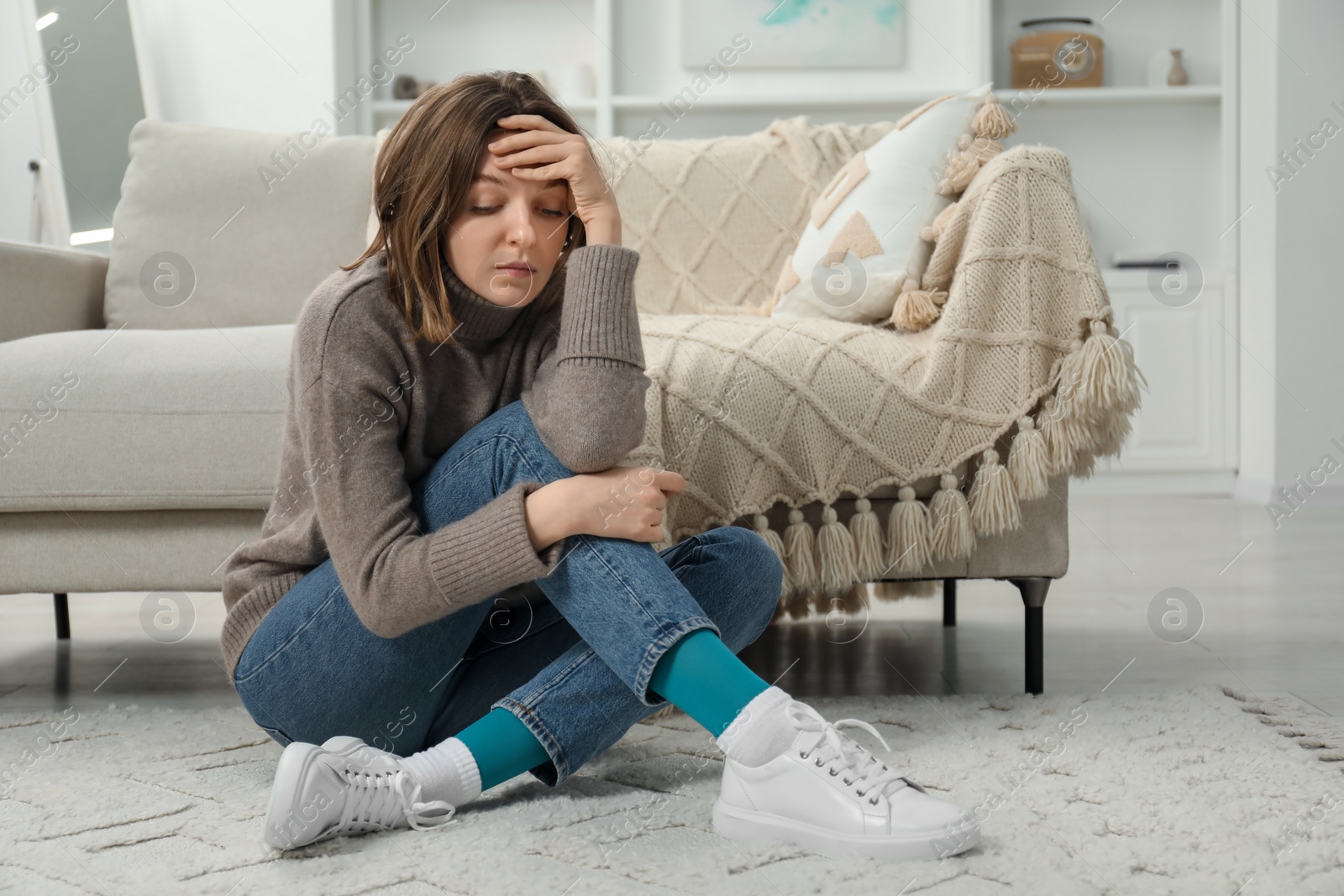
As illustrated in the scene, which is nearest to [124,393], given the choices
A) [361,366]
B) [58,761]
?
[58,761]

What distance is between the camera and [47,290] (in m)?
1.70

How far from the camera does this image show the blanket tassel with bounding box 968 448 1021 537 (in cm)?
123

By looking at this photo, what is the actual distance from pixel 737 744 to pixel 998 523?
0.53m

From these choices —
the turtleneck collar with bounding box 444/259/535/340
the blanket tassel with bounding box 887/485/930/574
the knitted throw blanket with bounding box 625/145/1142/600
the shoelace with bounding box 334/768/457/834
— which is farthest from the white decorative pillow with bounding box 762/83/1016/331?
the shoelace with bounding box 334/768/457/834

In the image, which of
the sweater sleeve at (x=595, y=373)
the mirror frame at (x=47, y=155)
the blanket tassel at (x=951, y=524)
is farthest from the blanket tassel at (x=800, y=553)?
the mirror frame at (x=47, y=155)

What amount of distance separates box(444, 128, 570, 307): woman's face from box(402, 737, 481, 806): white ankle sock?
38 cm

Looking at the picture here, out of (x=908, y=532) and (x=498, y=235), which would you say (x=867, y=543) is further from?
(x=498, y=235)

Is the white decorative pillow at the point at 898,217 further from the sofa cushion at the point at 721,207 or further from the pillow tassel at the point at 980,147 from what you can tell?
the sofa cushion at the point at 721,207

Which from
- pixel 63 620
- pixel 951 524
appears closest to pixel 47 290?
pixel 63 620

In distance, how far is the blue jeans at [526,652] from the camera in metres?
0.85

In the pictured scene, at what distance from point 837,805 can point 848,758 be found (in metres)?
0.04

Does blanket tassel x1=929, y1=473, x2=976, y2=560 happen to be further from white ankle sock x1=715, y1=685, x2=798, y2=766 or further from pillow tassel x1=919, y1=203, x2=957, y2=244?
white ankle sock x1=715, y1=685, x2=798, y2=766

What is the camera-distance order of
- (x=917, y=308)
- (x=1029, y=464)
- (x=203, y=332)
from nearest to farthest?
(x=1029, y=464)
(x=917, y=308)
(x=203, y=332)

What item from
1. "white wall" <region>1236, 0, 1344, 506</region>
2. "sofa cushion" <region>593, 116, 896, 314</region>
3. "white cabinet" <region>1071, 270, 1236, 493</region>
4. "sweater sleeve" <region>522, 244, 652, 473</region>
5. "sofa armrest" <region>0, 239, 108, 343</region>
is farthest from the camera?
"white cabinet" <region>1071, 270, 1236, 493</region>
